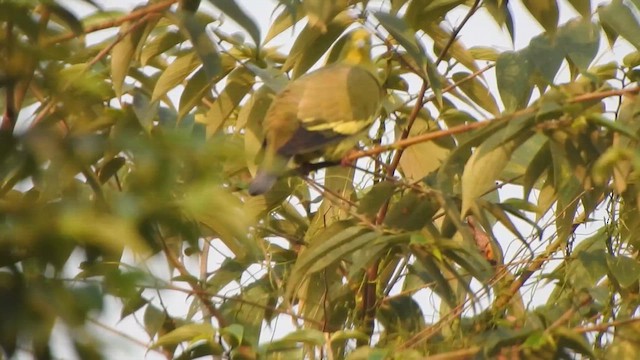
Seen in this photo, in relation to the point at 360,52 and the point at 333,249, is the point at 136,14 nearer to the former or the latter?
the point at 333,249

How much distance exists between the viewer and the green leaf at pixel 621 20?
2.08 m

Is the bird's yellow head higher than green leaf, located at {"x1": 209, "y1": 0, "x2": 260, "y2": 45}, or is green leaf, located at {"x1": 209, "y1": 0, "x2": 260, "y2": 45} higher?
the bird's yellow head

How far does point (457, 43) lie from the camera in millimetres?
2521

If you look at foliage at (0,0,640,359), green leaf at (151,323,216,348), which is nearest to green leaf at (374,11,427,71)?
foliage at (0,0,640,359)

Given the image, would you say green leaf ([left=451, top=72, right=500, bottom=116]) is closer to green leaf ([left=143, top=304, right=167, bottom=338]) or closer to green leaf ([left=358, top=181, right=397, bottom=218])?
green leaf ([left=358, top=181, right=397, bottom=218])

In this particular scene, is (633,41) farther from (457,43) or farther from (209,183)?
(209,183)

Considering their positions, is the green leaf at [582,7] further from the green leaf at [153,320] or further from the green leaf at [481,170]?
the green leaf at [153,320]

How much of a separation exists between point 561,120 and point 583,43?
17 centimetres

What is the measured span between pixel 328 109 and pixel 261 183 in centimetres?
84

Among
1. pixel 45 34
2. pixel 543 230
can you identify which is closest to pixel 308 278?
pixel 543 230

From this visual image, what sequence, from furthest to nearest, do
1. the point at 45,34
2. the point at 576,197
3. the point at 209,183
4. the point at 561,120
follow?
the point at 576,197, the point at 561,120, the point at 45,34, the point at 209,183

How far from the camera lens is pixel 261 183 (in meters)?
2.30

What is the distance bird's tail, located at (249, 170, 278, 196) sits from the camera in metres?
2.25

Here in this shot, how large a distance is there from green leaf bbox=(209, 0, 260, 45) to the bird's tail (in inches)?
37.8
